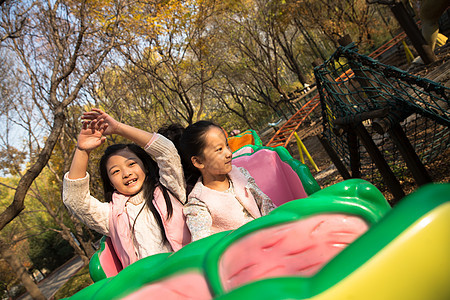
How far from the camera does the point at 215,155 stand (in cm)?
173

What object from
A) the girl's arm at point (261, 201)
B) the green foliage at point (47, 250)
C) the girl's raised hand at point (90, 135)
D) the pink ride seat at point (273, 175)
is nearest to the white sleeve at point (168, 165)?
the girl's raised hand at point (90, 135)

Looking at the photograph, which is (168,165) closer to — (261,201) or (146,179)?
(146,179)

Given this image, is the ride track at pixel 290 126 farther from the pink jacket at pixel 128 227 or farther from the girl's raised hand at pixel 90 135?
the girl's raised hand at pixel 90 135

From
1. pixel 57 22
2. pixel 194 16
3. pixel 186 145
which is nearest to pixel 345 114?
pixel 186 145

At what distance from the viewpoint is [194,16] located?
9102 mm

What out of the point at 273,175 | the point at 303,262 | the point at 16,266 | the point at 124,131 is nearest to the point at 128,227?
the point at 124,131

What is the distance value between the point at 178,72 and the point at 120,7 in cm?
359

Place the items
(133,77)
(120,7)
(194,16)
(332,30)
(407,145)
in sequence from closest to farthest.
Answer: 1. (407,145)
2. (120,7)
3. (194,16)
4. (133,77)
5. (332,30)

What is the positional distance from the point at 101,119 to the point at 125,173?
1.08 feet

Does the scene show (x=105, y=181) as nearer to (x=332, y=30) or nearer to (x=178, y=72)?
(x=178, y=72)

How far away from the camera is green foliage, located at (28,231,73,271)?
18578 millimetres

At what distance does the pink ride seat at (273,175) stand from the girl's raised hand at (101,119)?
885 mm

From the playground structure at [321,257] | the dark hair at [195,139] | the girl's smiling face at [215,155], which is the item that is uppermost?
the dark hair at [195,139]

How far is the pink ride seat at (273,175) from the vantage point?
6.93 feet
